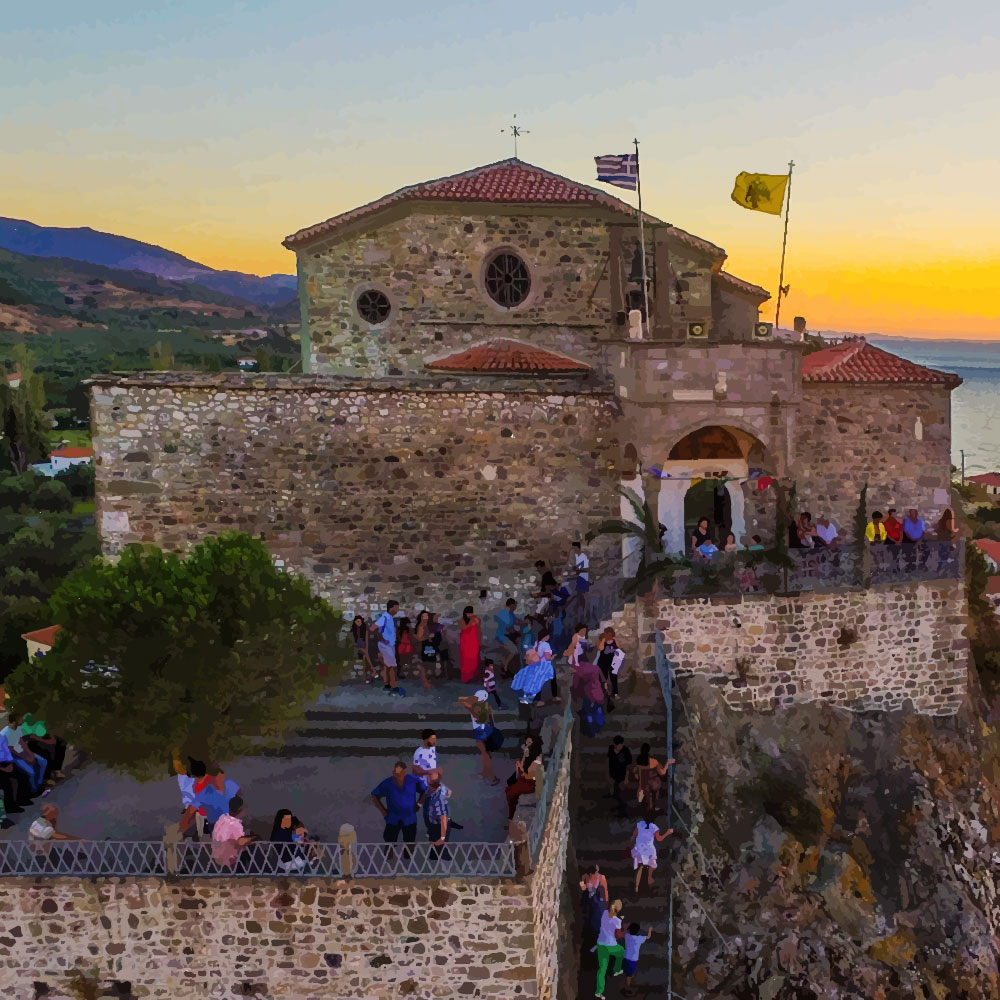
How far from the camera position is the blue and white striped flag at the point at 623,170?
56.0 feet

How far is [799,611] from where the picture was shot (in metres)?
14.9

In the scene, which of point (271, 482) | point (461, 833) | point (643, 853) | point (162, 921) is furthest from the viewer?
point (271, 482)

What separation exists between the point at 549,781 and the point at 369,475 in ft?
23.4

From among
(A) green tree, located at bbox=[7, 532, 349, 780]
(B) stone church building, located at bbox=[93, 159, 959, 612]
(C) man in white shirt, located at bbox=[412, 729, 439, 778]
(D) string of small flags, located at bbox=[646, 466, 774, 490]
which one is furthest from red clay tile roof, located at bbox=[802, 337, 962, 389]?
(A) green tree, located at bbox=[7, 532, 349, 780]

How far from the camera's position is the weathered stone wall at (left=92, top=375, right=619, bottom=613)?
15.6 metres

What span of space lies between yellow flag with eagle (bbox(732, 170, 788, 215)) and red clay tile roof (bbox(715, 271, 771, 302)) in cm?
313

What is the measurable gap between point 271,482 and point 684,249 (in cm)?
1038

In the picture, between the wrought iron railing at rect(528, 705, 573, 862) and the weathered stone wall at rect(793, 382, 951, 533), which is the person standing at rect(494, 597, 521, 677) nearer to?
the wrought iron railing at rect(528, 705, 573, 862)

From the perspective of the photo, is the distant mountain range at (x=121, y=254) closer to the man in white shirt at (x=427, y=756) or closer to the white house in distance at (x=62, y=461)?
the white house in distance at (x=62, y=461)

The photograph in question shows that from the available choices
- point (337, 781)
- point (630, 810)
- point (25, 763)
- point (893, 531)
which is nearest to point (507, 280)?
point (893, 531)

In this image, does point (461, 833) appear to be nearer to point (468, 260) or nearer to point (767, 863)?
point (767, 863)

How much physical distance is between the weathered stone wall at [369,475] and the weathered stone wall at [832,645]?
252 cm

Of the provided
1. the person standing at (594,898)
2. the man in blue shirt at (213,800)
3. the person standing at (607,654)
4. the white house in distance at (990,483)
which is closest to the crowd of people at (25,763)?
the man in blue shirt at (213,800)

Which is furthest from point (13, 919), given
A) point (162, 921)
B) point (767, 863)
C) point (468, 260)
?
point (468, 260)
